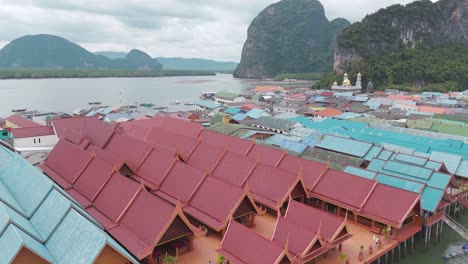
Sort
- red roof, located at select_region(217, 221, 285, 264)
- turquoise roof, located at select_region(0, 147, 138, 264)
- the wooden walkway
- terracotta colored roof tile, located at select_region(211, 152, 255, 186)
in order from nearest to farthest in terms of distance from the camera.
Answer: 1. turquoise roof, located at select_region(0, 147, 138, 264)
2. red roof, located at select_region(217, 221, 285, 264)
3. terracotta colored roof tile, located at select_region(211, 152, 255, 186)
4. the wooden walkway

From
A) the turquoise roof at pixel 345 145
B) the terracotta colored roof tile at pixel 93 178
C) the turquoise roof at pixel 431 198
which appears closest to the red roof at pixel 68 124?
the terracotta colored roof tile at pixel 93 178

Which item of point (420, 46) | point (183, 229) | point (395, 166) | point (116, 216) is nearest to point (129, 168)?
point (116, 216)

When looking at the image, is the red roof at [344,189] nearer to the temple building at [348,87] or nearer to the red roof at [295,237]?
the red roof at [295,237]

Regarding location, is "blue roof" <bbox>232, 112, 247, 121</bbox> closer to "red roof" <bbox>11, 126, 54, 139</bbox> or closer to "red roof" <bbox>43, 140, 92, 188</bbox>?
"red roof" <bbox>11, 126, 54, 139</bbox>

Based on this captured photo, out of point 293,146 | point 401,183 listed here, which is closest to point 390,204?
point 401,183

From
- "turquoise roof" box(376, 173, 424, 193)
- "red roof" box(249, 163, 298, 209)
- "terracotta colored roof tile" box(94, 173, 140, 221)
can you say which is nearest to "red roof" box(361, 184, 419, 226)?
"turquoise roof" box(376, 173, 424, 193)

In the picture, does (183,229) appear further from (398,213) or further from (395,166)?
(395,166)

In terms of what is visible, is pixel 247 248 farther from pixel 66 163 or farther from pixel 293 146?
pixel 293 146
